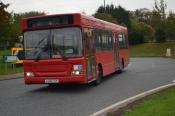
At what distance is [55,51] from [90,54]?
1.78 m

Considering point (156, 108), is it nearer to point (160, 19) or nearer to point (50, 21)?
point (50, 21)

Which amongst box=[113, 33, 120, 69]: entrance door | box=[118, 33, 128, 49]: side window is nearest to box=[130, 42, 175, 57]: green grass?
box=[118, 33, 128, 49]: side window

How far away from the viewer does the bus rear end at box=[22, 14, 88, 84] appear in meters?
16.8

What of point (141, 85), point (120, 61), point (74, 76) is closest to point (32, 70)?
point (74, 76)

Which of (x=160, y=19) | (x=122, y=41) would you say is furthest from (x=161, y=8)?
(x=122, y=41)

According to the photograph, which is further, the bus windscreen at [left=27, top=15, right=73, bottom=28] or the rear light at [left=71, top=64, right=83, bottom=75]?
the bus windscreen at [left=27, top=15, right=73, bottom=28]

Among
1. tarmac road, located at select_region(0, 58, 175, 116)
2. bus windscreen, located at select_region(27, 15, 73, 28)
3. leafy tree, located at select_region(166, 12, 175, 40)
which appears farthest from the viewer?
leafy tree, located at select_region(166, 12, 175, 40)

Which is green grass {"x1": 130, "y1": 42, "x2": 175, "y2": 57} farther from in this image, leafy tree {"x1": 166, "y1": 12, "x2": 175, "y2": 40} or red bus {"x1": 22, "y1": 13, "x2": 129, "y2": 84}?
red bus {"x1": 22, "y1": 13, "x2": 129, "y2": 84}

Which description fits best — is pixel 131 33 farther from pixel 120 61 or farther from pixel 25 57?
pixel 25 57

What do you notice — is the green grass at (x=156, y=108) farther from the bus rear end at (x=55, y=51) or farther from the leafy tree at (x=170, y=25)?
the leafy tree at (x=170, y=25)

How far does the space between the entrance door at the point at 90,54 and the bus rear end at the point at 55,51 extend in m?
0.69

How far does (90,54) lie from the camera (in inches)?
712

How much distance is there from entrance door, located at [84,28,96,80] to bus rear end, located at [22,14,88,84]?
2.28 feet

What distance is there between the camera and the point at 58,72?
1684 centimetres
